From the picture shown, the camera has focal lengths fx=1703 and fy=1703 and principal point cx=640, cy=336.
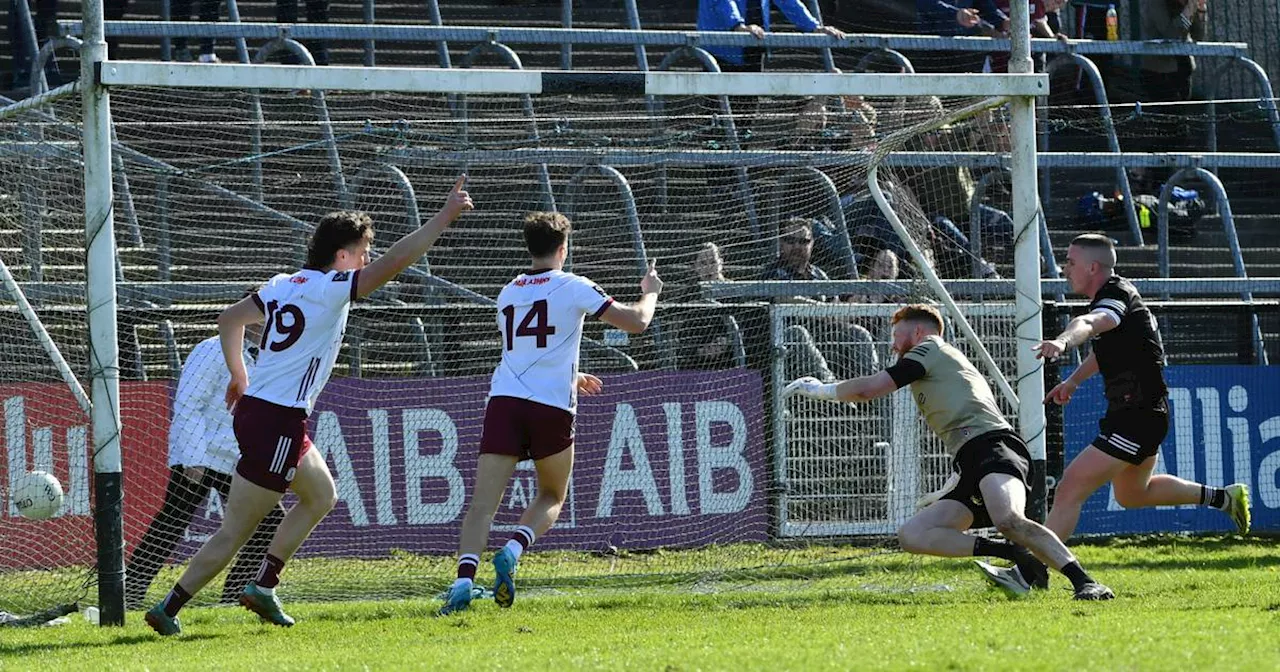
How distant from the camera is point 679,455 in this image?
12367mm

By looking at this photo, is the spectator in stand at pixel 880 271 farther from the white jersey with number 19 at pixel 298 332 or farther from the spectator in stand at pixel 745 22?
the white jersey with number 19 at pixel 298 332

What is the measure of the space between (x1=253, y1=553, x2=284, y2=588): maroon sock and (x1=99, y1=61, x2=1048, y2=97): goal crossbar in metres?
2.44

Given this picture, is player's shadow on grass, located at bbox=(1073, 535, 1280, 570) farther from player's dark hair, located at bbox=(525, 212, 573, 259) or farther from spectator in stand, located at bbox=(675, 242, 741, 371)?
player's dark hair, located at bbox=(525, 212, 573, 259)

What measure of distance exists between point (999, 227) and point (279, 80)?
6575mm

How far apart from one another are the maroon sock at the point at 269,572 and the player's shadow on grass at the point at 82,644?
33 centimetres

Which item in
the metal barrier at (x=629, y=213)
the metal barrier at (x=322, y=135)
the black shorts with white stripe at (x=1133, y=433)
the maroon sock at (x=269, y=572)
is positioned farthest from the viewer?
the metal barrier at (x=629, y=213)

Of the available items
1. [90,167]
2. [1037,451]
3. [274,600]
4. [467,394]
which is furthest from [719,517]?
[90,167]

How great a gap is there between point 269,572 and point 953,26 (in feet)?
35.8

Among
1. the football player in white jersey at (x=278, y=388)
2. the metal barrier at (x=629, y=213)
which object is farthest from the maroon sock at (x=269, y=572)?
the metal barrier at (x=629, y=213)

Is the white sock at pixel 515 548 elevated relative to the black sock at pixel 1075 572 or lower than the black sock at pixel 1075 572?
elevated

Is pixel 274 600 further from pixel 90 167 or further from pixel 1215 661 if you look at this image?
pixel 1215 661

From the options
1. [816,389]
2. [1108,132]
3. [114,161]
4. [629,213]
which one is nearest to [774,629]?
[816,389]

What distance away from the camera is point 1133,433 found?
32.1 feet

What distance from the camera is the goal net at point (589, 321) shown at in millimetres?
11312
